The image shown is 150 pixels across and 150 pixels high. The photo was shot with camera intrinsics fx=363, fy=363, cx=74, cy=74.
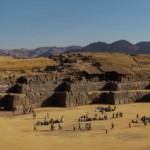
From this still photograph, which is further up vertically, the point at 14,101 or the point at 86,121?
the point at 14,101

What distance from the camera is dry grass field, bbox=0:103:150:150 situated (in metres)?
27.7

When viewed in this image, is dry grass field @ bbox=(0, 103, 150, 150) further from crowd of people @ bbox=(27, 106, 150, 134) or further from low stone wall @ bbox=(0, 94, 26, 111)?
low stone wall @ bbox=(0, 94, 26, 111)

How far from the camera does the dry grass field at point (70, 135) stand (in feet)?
90.8

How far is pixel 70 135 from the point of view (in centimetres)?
3139

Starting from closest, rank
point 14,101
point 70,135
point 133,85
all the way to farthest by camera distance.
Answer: point 70,135
point 14,101
point 133,85

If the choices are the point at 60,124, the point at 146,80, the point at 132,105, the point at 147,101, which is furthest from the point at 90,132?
the point at 146,80

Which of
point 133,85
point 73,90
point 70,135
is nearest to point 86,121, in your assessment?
point 70,135

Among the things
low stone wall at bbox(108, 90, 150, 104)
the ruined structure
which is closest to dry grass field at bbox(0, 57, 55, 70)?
the ruined structure

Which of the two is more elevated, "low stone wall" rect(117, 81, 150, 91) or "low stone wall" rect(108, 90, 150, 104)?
"low stone wall" rect(117, 81, 150, 91)

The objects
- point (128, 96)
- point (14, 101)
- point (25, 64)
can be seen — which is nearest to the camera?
point (14, 101)

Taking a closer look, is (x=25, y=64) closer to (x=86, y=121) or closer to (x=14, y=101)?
(x=14, y=101)

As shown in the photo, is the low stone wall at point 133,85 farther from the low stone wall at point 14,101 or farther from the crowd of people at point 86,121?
the low stone wall at point 14,101

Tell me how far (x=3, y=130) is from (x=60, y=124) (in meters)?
5.66

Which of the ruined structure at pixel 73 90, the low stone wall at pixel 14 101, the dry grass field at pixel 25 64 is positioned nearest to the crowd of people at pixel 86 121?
the low stone wall at pixel 14 101
